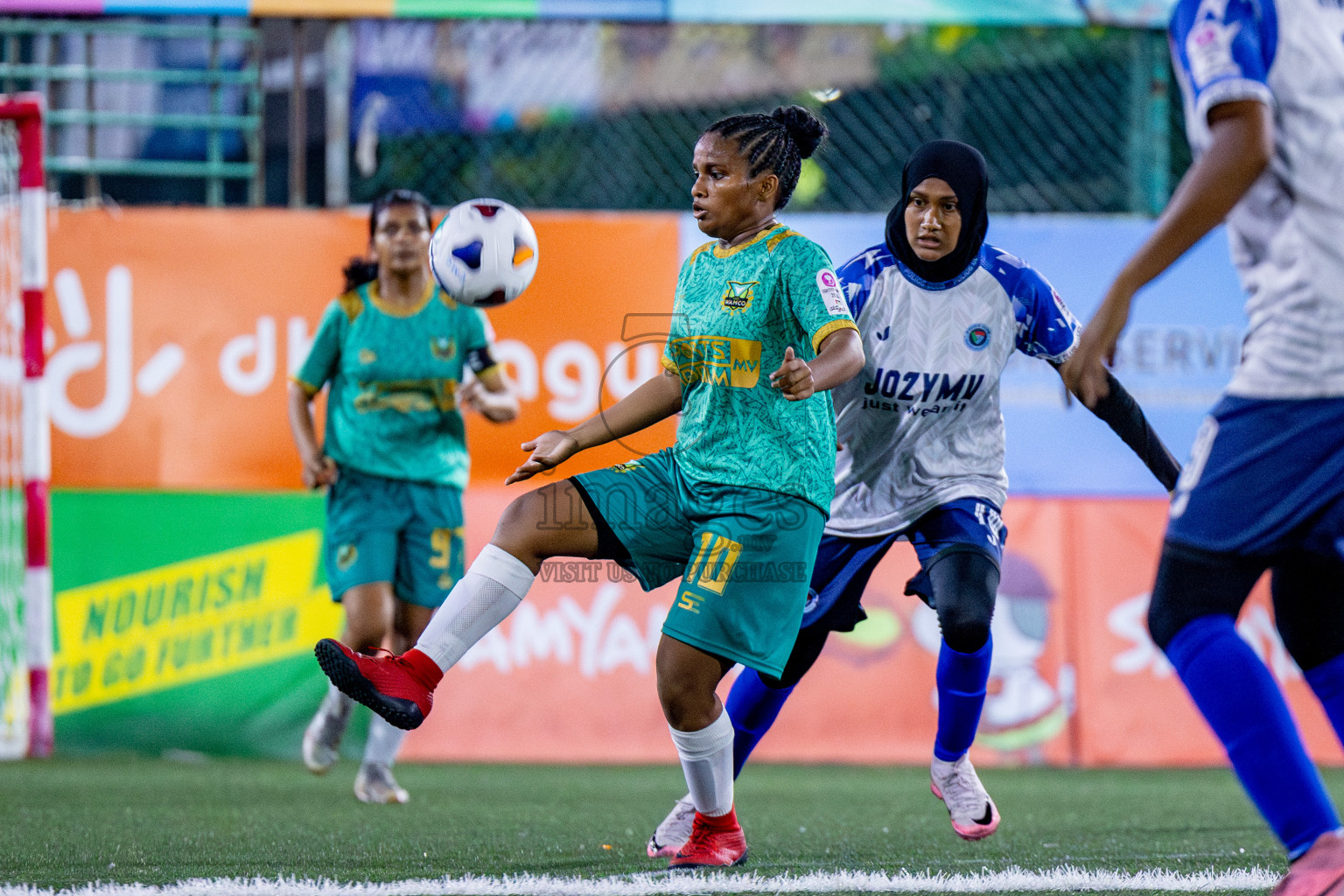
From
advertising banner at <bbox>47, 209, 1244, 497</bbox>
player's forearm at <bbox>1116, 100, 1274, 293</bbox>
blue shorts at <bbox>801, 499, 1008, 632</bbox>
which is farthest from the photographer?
advertising banner at <bbox>47, 209, 1244, 497</bbox>

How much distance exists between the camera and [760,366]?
11.9 ft

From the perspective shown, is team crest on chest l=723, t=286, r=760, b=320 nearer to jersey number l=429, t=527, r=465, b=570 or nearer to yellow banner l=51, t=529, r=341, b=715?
jersey number l=429, t=527, r=465, b=570

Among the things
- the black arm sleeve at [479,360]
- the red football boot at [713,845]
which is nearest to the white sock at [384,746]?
the black arm sleeve at [479,360]

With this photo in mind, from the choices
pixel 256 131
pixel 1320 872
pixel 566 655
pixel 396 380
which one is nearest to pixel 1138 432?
pixel 1320 872

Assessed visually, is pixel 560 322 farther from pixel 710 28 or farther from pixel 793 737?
pixel 793 737

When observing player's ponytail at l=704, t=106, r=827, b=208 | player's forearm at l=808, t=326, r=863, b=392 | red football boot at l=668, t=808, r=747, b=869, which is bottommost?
red football boot at l=668, t=808, r=747, b=869

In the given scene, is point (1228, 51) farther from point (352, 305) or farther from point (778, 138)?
point (352, 305)

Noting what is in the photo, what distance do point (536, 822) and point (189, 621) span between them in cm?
346

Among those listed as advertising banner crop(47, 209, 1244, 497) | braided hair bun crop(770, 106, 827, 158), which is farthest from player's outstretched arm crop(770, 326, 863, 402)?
advertising banner crop(47, 209, 1244, 497)

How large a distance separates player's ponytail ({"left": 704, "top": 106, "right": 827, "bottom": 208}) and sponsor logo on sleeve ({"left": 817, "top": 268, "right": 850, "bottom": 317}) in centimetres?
30

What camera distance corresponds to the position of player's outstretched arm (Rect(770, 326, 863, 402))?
3.19m

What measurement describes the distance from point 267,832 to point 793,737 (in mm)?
3924

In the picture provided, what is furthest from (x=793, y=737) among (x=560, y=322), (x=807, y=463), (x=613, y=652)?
(x=807, y=463)

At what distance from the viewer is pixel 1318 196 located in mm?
2525
